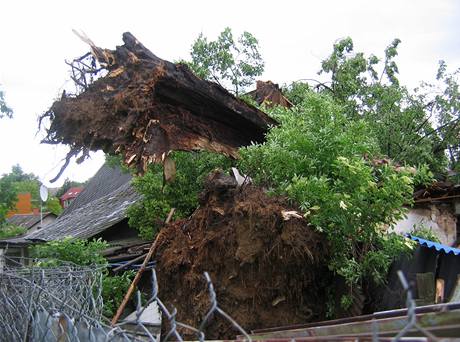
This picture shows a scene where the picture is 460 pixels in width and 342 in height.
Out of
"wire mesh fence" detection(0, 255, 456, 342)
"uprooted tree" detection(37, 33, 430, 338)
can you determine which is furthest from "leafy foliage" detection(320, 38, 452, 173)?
"wire mesh fence" detection(0, 255, 456, 342)

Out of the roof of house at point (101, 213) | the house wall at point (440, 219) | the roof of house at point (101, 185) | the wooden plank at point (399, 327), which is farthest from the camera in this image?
the roof of house at point (101, 185)

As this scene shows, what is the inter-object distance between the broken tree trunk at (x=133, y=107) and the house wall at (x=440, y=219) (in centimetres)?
459

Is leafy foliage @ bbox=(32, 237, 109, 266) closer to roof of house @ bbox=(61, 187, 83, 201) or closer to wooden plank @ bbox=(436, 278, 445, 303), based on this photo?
wooden plank @ bbox=(436, 278, 445, 303)

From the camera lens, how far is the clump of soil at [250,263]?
5.27 metres

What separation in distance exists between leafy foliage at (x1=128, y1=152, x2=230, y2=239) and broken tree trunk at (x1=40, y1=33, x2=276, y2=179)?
66.4 inches

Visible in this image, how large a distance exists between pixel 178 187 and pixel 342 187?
451 centimetres

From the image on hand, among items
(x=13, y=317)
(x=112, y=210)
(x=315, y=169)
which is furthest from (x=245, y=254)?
(x=112, y=210)

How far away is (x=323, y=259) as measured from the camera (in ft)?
17.7

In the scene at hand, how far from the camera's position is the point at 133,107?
634cm

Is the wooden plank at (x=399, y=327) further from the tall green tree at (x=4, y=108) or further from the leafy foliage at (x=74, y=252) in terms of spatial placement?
the tall green tree at (x=4, y=108)

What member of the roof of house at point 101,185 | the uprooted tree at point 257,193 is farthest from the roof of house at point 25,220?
the uprooted tree at point 257,193

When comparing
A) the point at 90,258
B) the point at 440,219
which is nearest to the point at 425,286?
the point at 440,219

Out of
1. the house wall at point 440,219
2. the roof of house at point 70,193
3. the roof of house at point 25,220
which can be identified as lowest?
the house wall at point 440,219

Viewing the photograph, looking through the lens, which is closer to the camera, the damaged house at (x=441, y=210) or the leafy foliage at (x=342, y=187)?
the leafy foliage at (x=342, y=187)
